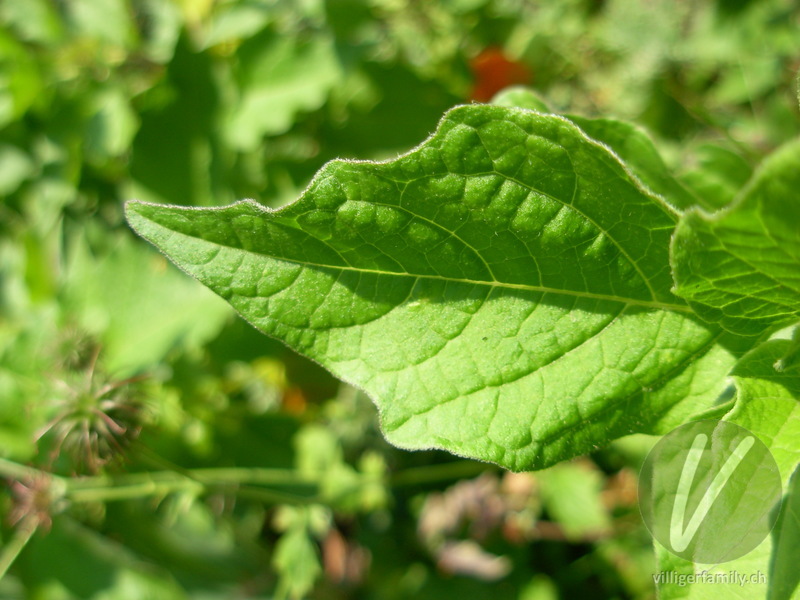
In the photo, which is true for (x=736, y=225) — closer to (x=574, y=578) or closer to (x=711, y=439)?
(x=711, y=439)

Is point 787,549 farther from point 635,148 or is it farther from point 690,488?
point 635,148

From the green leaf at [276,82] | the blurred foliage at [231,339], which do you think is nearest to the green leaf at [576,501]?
the blurred foliage at [231,339]

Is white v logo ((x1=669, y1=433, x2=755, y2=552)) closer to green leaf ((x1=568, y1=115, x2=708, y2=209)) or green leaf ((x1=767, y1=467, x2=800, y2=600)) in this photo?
green leaf ((x1=767, y1=467, x2=800, y2=600))

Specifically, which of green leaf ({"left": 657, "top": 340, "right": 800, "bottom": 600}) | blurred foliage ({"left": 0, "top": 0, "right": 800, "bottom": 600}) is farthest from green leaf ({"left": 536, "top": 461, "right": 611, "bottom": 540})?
green leaf ({"left": 657, "top": 340, "right": 800, "bottom": 600})

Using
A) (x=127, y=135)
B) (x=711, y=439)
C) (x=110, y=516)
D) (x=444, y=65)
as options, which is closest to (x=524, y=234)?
(x=711, y=439)

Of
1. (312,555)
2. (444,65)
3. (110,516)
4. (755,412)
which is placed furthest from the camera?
(444,65)

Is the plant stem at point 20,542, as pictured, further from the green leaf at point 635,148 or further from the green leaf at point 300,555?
the green leaf at point 635,148

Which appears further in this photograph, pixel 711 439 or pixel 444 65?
pixel 444 65
